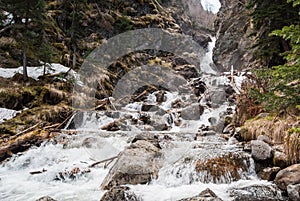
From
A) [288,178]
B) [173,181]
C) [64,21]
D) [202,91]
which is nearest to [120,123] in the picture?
[173,181]

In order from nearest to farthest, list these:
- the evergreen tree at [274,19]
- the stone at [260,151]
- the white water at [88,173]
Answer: the white water at [88,173] → the stone at [260,151] → the evergreen tree at [274,19]

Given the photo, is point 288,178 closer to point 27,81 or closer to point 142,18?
point 27,81

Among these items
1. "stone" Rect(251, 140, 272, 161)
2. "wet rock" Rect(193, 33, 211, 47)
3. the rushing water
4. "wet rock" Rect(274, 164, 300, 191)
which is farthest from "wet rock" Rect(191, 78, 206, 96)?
"wet rock" Rect(193, 33, 211, 47)

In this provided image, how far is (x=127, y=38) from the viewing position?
82.0 feet

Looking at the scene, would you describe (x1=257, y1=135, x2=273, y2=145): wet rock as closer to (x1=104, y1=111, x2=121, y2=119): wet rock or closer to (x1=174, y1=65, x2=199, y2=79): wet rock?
(x1=104, y1=111, x2=121, y2=119): wet rock

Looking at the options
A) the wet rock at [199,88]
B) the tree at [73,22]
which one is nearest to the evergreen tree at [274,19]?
the wet rock at [199,88]

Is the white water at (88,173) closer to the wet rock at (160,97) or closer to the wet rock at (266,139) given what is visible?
the wet rock at (266,139)

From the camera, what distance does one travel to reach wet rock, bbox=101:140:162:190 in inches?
203

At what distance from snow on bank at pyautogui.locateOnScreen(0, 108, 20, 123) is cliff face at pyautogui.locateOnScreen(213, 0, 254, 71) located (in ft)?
72.8

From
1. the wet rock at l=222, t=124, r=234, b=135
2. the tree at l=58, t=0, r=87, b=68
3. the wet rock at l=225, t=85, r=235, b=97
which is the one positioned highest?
the tree at l=58, t=0, r=87, b=68

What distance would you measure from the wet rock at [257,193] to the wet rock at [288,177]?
0.13 metres

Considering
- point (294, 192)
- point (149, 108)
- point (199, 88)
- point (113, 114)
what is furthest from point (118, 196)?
point (199, 88)

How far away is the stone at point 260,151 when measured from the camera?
213 inches

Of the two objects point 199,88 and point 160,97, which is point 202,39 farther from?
point 160,97
